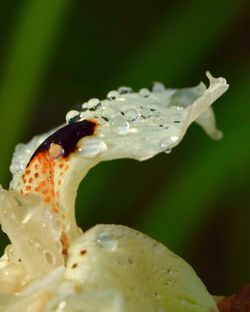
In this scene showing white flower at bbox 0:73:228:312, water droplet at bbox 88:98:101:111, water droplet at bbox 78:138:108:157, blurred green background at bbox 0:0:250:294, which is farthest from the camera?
blurred green background at bbox 0:0:250:294

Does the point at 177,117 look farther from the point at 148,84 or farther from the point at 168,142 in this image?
the point at 148,84

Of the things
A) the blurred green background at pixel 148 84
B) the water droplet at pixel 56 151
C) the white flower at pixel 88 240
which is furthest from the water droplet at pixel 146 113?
the blurred green background at pixel 148 84

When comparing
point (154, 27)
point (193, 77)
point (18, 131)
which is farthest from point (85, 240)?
point (154, 27)

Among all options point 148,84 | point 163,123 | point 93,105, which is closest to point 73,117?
point 93,105

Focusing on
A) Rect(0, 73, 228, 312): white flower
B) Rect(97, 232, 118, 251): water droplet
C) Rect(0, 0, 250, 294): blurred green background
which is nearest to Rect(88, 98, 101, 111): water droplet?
Rect(0, 73, 228, 312): white flower

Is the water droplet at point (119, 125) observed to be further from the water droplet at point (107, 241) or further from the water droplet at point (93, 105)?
the water droplet at point (107, 241)

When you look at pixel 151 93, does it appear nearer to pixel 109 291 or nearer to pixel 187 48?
pixel 109 291

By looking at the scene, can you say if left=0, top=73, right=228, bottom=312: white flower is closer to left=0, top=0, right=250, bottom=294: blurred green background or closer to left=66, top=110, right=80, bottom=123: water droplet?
left=66, top=110, right=80, bottom=123: water droplet
